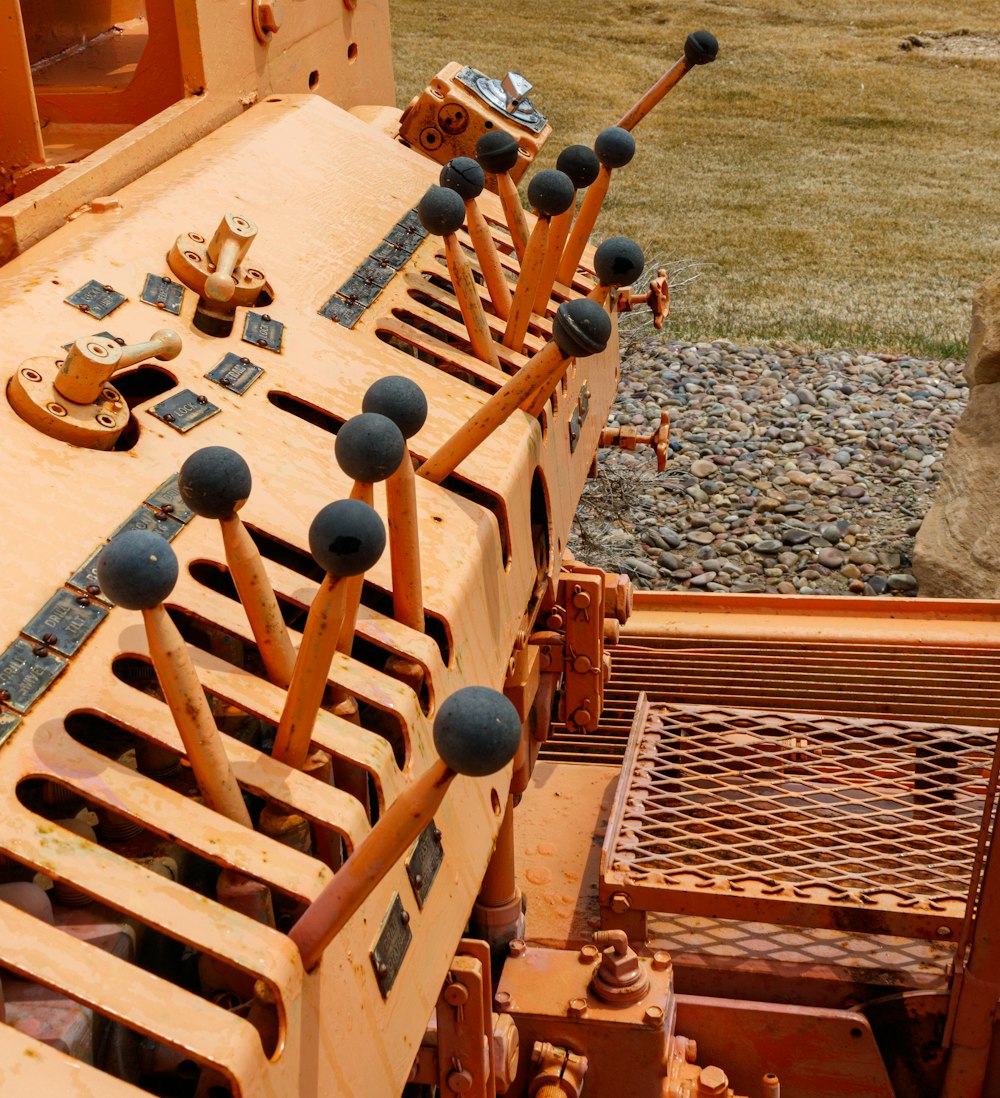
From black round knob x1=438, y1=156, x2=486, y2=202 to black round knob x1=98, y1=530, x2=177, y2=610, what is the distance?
1716mm

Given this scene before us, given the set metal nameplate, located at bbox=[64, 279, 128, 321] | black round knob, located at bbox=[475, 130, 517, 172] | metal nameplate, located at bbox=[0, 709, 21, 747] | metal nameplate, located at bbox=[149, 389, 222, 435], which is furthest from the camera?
black round knob, located at bbox=[475, 130, 517, 172]

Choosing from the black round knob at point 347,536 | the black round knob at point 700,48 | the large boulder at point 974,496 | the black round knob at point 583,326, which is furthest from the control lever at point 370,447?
the large boulder at point 974,496

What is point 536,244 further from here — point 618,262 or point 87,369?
point 87,369

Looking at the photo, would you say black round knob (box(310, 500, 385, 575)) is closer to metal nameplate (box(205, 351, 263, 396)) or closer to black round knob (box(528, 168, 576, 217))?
metal nameplate (box(205, 351, 263, 396))

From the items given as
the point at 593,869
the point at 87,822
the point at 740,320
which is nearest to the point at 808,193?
the point at 740,320

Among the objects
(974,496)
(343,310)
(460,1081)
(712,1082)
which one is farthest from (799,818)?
(974,496)

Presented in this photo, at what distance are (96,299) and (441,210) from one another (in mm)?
730

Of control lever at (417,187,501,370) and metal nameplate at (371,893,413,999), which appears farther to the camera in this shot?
control lever at (417,187,501,370)

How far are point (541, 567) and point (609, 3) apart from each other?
1954cm

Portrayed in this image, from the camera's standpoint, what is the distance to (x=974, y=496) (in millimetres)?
7441

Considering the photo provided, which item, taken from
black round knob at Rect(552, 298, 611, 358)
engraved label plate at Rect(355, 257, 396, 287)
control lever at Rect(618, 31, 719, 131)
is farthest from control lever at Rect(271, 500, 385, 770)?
control lever at Rect(618, 31, 719, 131)

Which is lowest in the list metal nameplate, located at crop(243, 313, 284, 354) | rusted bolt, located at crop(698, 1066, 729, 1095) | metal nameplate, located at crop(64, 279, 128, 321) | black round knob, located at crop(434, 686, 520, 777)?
rusted bolt, located at crop(698, 1066, 729, 1095)

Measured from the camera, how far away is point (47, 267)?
2973 millimetres

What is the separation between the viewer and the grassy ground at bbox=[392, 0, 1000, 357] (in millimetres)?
11984
